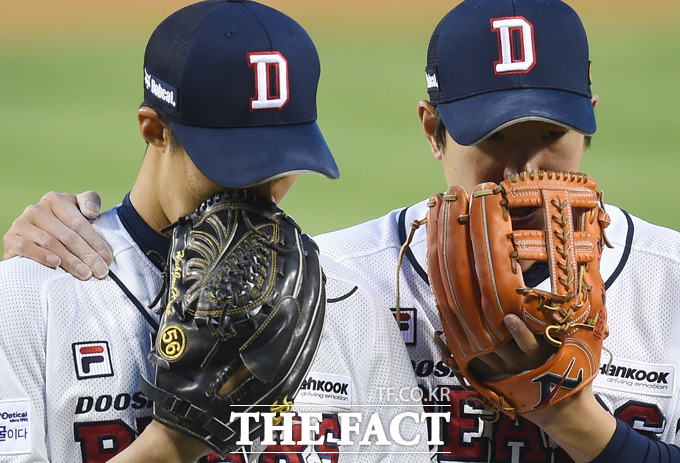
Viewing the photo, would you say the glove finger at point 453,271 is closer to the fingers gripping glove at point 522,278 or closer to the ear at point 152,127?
Answer: the fingers gripping glove at point 522,278

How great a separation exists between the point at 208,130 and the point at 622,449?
1310 millimetres

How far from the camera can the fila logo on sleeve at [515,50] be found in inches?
119

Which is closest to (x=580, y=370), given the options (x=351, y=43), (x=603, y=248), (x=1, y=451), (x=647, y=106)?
(x=603, y=248)

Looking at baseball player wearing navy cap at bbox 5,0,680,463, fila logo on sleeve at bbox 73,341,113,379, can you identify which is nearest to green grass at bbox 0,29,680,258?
baseball player wearing navy cap at bbox 5,0,680,463

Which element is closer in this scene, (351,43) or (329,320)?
(329,320)

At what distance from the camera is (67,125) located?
29.9ft

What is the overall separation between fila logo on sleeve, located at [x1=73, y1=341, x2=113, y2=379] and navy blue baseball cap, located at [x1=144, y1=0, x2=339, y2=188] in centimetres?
51

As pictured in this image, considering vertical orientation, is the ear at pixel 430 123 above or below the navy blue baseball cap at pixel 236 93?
above

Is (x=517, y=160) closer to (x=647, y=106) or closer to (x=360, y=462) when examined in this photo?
(x=360, y=462)

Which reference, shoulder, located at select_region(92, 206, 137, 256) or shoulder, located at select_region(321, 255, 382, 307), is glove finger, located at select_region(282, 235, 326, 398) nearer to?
shoulder, located at select_region(321, 255, 382, 307)

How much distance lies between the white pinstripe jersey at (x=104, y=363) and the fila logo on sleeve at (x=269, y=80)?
50cm

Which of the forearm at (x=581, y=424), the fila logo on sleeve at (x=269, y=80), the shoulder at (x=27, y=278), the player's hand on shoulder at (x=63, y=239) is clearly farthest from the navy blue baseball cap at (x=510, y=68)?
the shoulder at (x=27, y=278)

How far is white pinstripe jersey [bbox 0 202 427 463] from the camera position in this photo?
2.59 meters

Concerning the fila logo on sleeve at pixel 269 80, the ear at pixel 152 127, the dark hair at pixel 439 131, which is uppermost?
the dark hair at pixel 439 131
